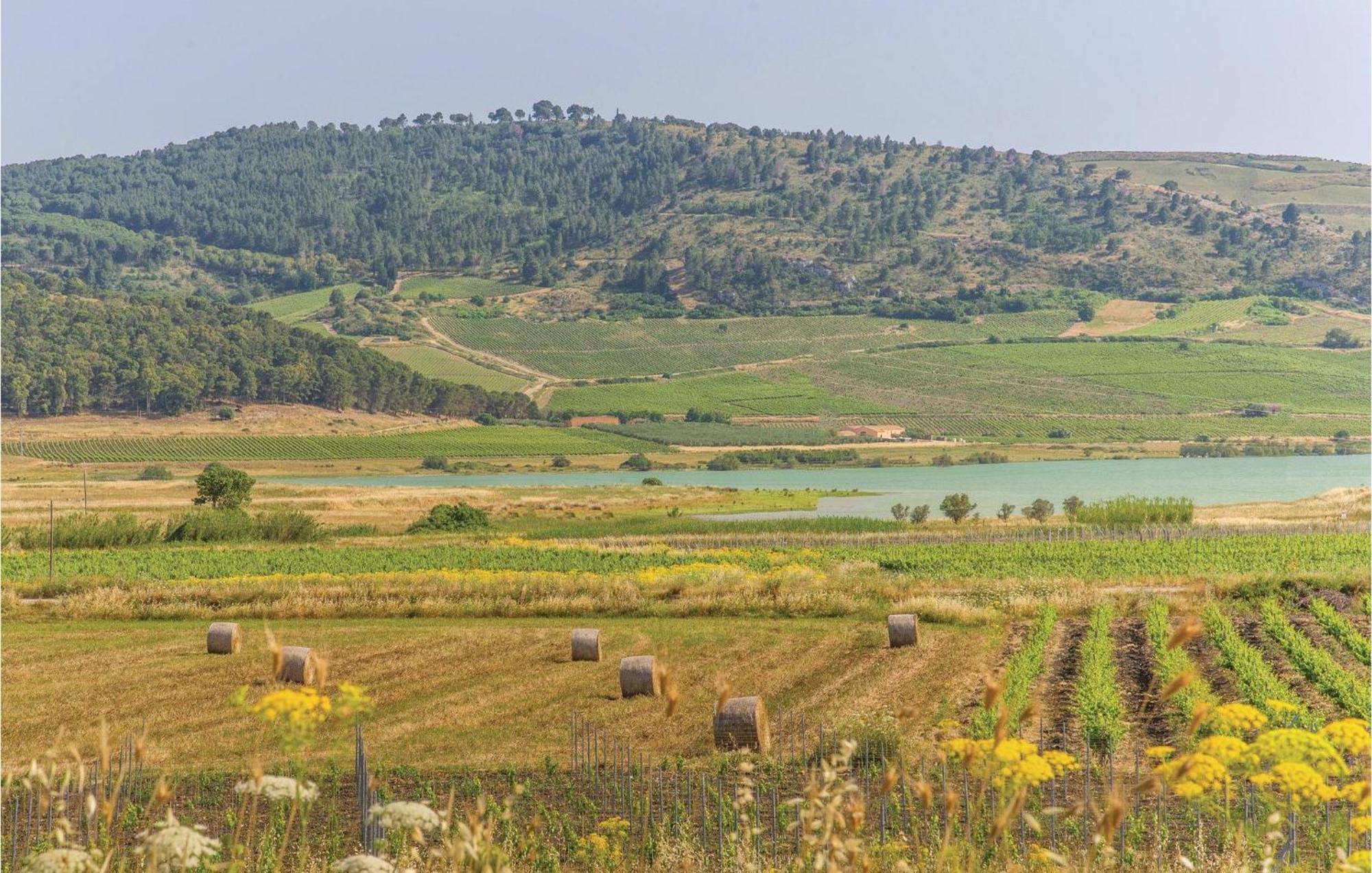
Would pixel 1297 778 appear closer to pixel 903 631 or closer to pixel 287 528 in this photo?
pixel 903 631

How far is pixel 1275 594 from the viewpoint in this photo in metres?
25.7

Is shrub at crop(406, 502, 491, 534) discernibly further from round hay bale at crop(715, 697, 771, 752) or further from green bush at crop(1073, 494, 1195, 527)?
round hay bale at crop(715, 697, 771, 752)

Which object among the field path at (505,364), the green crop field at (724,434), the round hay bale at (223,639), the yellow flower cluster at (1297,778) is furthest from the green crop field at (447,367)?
the yellow flower cluster at (1297,778)

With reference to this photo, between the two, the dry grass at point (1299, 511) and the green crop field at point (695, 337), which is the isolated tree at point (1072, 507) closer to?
the dry grass at point (1299, 511)

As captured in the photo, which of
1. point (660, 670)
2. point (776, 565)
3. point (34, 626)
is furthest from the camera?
point (776, 565)

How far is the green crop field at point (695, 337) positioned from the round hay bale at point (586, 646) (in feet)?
437

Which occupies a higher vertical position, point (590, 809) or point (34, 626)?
point (590, 809)

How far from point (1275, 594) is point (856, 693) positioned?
11923mm

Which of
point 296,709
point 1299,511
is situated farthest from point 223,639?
point 1299,511

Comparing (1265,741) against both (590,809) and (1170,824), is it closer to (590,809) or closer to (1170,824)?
(1170,824)

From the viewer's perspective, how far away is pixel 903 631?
70.8ft

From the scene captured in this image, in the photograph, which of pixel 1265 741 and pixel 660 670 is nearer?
pixel 660 670

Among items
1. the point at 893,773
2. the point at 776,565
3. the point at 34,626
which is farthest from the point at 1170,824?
the point at 776,565

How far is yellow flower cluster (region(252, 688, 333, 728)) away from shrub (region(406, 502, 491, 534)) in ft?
146
